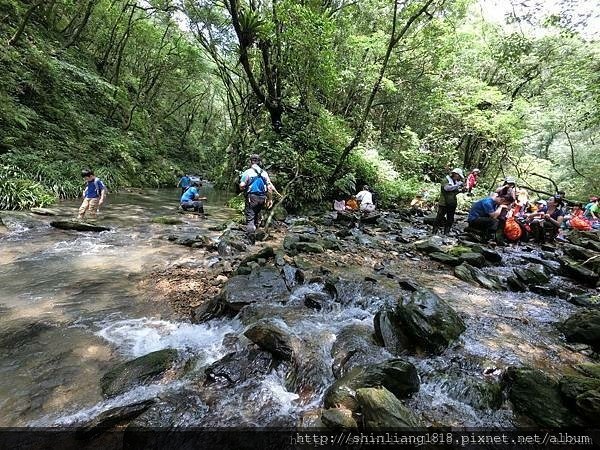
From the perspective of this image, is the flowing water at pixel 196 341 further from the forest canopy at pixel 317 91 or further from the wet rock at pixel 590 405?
→ the forest canopy at pixel 317 91

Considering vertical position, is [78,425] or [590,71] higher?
[590,71]

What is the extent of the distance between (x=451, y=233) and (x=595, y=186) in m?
18.0

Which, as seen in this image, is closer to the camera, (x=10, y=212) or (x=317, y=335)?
(x=317, y=335)

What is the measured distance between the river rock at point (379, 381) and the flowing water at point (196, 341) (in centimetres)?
14

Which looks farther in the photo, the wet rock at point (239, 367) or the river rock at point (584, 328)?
the river rock at point (584, 328)

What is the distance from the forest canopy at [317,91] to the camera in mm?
12805

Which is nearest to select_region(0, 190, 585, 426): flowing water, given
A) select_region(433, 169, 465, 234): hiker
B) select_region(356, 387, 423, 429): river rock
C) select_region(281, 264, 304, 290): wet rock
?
select_region(281, 264, 304, 290): wet rock

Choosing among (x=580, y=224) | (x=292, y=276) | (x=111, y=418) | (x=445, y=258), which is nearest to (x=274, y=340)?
(x=111, y=418)

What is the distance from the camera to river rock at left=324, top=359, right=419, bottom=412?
314 cm

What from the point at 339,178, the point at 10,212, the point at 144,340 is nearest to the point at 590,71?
the point at 339,178

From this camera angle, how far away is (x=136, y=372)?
11.1 feet

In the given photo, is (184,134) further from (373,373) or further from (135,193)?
(373,373)

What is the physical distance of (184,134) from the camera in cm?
3634

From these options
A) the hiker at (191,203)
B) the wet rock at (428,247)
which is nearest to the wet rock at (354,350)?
the wet rock at (428,247)
